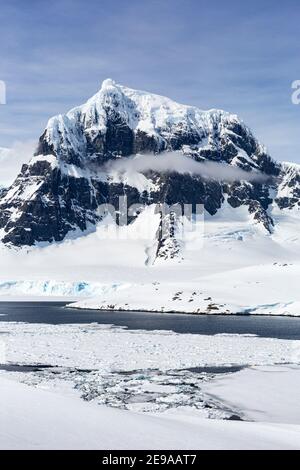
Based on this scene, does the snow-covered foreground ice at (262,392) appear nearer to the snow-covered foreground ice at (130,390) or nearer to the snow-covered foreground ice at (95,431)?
the snow-covered foreground ice at (130,390)

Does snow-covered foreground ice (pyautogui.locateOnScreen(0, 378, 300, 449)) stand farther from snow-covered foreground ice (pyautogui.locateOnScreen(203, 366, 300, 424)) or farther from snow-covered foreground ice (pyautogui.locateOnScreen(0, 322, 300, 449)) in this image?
snow-covered foreground ice (pyautogui.locateOnScreen(203, 366, 300, 424))

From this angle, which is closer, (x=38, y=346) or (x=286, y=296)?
(x=38, y=346)

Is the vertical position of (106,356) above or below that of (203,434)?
below

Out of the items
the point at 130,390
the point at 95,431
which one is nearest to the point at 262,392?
the point at 130,390

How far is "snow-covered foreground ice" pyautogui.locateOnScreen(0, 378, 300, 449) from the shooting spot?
1442 centimetres

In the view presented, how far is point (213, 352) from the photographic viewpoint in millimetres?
57469

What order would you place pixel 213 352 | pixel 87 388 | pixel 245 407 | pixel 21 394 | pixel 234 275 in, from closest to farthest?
pixel 21 394, pixel 245 407, pixel 87 388, pixel 213 352, pixel 234 275

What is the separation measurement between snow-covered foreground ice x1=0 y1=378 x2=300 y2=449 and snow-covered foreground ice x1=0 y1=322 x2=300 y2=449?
29mm

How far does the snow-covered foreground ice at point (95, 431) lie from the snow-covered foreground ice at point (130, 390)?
0.03m

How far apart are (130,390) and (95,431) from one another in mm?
20492

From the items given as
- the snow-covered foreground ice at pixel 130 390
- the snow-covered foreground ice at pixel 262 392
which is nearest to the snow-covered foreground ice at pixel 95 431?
the snow-covered foreground ice at pixel 130 390

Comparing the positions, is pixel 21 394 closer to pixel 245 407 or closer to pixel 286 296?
pixel 245 407
